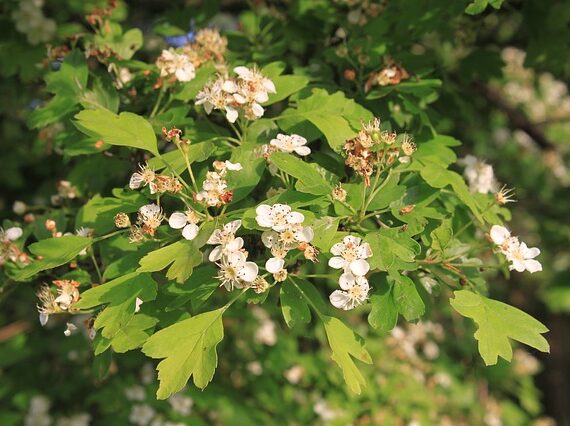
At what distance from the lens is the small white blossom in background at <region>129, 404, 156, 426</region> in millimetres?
2596

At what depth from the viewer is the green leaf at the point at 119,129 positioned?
150cm

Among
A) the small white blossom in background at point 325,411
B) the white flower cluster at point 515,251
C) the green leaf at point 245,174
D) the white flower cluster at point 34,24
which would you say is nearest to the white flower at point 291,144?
the green leaf at point 245,174

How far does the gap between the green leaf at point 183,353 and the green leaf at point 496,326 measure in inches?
20.5

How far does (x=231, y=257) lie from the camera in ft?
4.31

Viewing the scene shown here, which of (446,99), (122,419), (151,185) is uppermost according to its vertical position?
(151,185)

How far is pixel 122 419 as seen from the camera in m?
2.62

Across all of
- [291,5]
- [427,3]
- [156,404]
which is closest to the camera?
[427,3]

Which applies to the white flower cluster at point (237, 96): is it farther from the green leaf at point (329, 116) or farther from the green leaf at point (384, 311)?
the green leaf at point (384, 311)

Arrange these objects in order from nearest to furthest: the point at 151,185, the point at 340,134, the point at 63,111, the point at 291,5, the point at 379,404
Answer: the point at 151,185, the point at 340,134, the point at 63,111, the point at 291,5, the point at 379,404

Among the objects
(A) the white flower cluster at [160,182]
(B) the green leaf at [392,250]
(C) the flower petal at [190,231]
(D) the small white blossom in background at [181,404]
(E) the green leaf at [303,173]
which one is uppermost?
(E) the green leaf at [303,173]

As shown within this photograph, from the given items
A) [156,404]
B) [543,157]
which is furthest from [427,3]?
[543,157]

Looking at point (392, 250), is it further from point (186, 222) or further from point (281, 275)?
point (186, 222)

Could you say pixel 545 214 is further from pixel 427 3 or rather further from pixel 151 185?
pixel 151 185

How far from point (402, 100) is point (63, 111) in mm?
950
